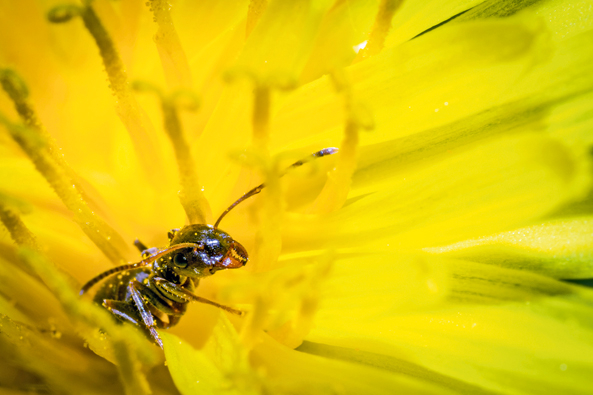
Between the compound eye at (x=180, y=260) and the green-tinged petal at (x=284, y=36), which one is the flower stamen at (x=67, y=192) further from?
the green-tinged petal at (x=284, y=36)

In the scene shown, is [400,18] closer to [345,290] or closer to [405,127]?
[405,127]

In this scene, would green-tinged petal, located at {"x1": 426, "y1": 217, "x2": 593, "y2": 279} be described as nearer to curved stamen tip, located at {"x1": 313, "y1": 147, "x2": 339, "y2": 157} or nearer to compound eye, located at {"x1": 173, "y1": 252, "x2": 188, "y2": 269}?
curved stamen tip, located at {"x1": 313, "y1": 147, "x2": 339, "y2": 157}

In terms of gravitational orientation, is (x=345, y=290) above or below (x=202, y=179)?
below

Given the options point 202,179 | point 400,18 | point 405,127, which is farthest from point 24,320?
point 400,18

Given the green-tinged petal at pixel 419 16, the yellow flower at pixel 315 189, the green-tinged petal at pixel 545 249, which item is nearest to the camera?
the yellow flower at pixel 315 189

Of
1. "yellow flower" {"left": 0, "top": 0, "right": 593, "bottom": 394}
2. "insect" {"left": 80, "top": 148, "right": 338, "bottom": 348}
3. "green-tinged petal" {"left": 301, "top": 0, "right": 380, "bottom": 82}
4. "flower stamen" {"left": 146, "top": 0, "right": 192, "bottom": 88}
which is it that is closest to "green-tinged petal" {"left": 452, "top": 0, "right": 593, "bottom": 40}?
"yellow flower" {"left": 0, "top": 0, "right": 593, "bottom": 394}

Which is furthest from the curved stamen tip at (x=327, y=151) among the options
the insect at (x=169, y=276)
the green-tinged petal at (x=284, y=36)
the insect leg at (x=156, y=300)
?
the insect leg at (x=156, y=300)
